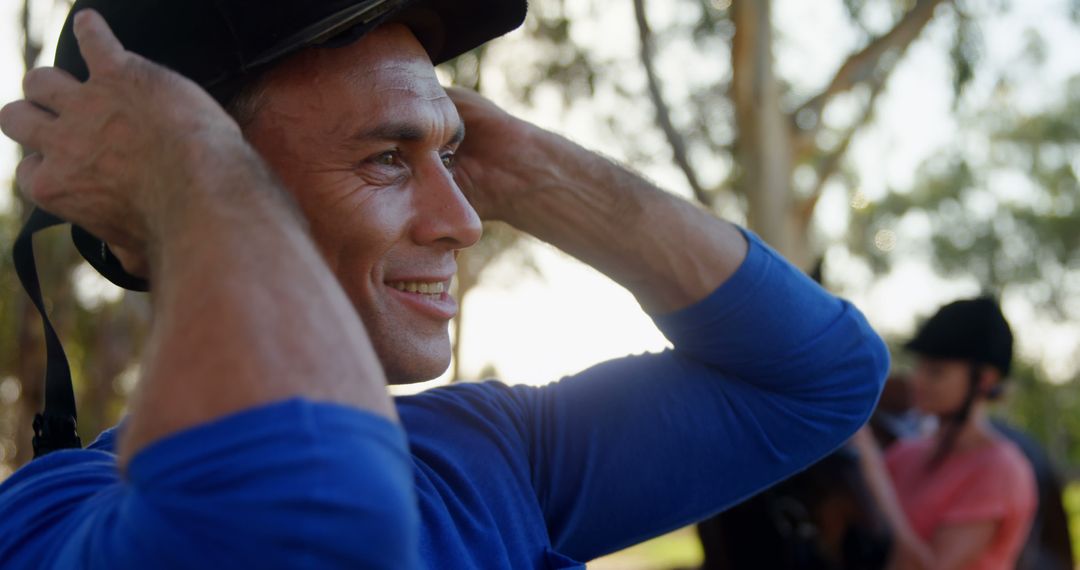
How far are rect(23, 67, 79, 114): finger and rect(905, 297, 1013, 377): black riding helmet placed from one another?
463 centimetres

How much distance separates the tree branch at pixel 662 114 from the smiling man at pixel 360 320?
14.1 feet

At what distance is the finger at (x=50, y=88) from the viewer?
4.20 feet

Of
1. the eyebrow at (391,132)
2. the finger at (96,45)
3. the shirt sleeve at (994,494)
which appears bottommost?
the shirt sleeve at (994,494)

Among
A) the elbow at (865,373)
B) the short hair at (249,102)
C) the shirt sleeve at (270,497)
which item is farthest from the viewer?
the elbow at (865,373)

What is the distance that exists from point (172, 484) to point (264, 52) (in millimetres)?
750

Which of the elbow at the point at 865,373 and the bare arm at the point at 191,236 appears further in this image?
the elbow at the point at 865,373

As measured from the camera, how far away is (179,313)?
Result: 1.01 m

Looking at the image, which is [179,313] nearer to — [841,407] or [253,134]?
[253,134]

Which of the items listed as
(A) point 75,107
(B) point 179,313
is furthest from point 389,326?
(B) point 179,313

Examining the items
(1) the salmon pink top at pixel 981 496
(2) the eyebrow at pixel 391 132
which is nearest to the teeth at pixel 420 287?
(2) the eyebrow at pixel 391 132

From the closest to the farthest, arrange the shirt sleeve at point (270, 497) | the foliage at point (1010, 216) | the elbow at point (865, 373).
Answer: the shirt sleeve at point (270, 497), the elbow at point (865, 373), the foliage at point (1010, 216)

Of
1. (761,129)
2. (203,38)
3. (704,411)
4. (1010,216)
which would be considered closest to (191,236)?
(203,38)

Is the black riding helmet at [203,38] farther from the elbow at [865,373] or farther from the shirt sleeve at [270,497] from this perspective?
the elbow at [865,373]

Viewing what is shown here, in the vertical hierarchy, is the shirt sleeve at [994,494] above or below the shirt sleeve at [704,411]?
below
